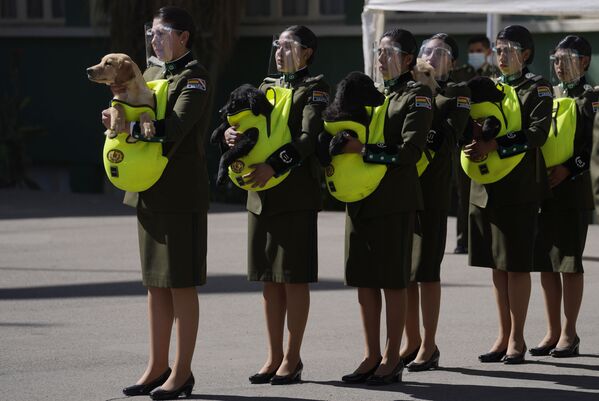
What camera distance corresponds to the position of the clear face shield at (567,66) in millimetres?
8531

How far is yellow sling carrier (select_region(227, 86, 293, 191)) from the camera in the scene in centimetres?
745

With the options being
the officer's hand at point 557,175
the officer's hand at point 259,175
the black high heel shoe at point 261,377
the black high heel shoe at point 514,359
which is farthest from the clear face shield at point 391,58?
the black high heel shoe at point 514,359

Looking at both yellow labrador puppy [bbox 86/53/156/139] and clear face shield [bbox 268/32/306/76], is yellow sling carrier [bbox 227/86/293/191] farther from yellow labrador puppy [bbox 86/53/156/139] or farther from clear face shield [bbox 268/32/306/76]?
yellow labrador puppy [bbox 86/53/156/139]

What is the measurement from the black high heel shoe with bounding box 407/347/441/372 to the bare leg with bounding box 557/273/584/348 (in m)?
0.83

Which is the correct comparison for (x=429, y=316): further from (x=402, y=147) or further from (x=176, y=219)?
(x=176, y=219)

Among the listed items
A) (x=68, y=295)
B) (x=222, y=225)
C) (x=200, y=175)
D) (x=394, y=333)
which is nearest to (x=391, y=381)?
(x=394, y=333)

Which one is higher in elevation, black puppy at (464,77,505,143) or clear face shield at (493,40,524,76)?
clear face shield at (493,40,524,76)

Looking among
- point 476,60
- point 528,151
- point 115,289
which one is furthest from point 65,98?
point 528,151

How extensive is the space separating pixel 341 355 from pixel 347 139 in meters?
1.63

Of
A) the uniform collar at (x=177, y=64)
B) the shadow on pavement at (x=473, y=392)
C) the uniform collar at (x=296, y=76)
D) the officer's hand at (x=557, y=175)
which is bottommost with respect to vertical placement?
the shadow on pavement at (x=473, y=392)

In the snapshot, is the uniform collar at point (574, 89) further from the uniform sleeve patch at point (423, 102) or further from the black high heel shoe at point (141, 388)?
the black high heel shoe at point (141, 388)

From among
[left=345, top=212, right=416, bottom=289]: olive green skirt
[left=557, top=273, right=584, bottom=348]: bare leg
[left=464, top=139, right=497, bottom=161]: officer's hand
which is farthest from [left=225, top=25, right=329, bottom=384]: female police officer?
[left=557, top=273, right=584, bottom=348]: bare leg

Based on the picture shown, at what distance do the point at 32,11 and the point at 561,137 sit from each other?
1514 centimetres

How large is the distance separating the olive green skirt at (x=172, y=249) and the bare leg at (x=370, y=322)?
0.89 metres
